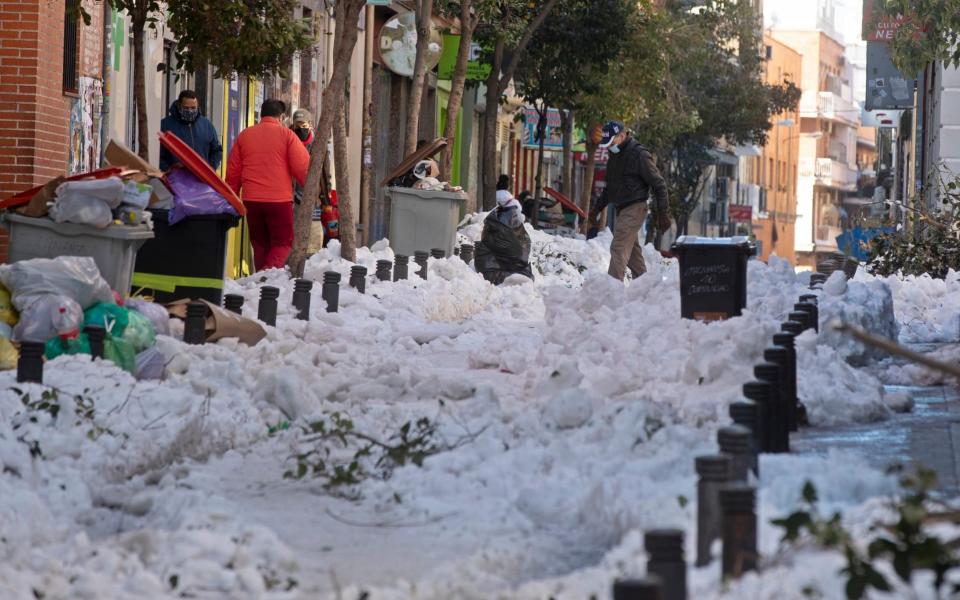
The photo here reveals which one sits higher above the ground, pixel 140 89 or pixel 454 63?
pixel 454 63

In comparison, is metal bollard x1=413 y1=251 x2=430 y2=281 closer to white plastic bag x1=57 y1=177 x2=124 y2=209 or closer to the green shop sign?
white plastic bag x1=57 y1=177 x2=124 y2=209

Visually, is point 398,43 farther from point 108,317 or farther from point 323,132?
point 108,317

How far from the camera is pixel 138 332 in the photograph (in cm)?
1037

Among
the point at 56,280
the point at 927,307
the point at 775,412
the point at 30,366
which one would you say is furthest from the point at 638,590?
the point at 927,307

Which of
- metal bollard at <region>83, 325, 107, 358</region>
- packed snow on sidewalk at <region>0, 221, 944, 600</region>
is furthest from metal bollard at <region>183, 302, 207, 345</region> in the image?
metal bollard at <region>83, 325, 107, 358</region>

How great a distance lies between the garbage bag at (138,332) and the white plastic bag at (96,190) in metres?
0.99

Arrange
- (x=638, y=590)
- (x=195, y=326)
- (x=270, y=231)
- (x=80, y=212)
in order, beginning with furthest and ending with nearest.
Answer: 1. (x=270, y=231)
2. (x=195, y=326)
3. (x=80, y=212)
4. (x=638, y=590)

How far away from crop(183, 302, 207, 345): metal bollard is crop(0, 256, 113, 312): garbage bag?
109 centimetres

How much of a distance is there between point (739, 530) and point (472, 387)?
471cm

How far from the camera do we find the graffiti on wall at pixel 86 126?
17984 millimetres

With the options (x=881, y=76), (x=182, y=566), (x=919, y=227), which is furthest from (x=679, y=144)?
(x=182, y=566)

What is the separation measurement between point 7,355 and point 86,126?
894 cm

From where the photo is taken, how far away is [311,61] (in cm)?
3023

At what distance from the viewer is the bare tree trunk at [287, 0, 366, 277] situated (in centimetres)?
1734
